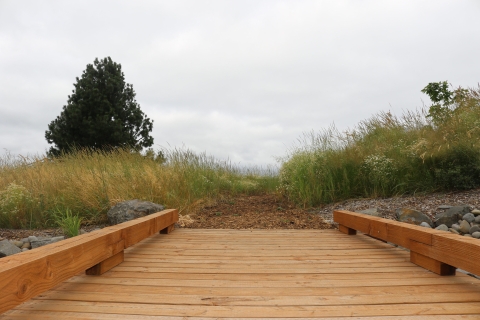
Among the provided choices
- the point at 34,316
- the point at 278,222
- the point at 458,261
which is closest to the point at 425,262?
the point at 458,261

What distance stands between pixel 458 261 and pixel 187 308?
1672mm

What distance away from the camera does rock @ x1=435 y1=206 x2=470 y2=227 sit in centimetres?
492

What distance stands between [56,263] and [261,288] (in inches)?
46.8

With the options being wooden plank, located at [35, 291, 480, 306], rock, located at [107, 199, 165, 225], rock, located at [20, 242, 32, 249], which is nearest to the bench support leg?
wooden plank, located at [35, 291, 480, 306]

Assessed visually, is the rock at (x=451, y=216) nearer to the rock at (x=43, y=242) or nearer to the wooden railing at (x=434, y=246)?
the wooden railing at (x=434, y=246)

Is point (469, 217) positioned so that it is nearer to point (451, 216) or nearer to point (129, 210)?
point (451, 216)

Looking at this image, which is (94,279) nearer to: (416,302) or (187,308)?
(187,308)

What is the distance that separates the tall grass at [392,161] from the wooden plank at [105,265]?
4973 millimetres

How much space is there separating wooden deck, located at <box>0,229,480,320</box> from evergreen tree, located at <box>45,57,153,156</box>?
17832 millimetres

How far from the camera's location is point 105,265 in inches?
100

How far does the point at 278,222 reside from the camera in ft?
18.3

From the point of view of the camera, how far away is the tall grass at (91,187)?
592 centimetres

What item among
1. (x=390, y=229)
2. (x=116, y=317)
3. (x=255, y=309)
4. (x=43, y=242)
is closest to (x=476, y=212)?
(x=390, y=229)

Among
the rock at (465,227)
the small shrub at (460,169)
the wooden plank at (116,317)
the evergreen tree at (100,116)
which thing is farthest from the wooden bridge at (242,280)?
the evergreen tree at (100,116)
